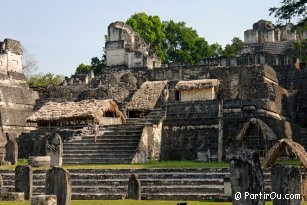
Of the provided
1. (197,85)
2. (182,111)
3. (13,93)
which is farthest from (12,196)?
(13,93)

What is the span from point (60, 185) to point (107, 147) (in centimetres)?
1058

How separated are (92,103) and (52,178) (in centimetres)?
1471

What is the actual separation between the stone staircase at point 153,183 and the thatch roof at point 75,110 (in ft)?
28.7

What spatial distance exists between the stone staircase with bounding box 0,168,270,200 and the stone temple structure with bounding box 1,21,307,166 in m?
4.31

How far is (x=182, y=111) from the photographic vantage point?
907 inches

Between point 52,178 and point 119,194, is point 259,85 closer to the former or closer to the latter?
point 119,194

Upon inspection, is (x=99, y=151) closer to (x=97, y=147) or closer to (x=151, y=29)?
(x=97, y=147)

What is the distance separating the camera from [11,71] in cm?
3322

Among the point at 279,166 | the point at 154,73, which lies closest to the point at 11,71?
the point at 154,73

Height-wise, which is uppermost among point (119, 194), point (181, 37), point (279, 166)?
point (181, 37)

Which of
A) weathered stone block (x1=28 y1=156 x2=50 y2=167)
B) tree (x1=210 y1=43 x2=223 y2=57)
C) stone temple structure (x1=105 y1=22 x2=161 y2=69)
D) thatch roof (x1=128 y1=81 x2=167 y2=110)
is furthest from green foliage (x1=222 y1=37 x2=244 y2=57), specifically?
weathered stone block (x1=28 y1=156 x2=50 y2=167)

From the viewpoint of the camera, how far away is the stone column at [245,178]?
327 inches

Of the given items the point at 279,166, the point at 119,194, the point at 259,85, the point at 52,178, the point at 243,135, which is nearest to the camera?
the point at 279,166

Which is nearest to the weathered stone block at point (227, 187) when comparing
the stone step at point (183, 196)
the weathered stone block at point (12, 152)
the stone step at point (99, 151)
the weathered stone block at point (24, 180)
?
the stone step at point (183, 196)
